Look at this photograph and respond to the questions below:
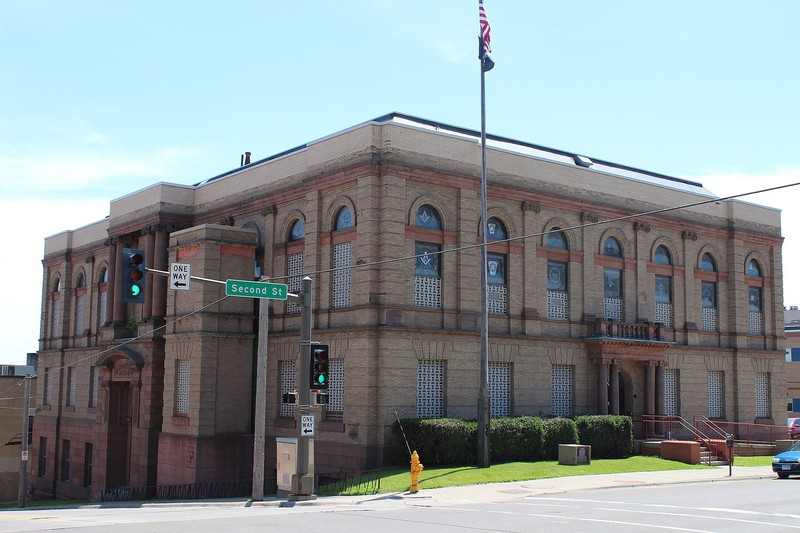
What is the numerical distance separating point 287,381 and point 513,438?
10042mm

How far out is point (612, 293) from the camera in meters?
41.4

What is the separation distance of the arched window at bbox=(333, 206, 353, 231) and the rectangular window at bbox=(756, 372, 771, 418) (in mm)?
24866

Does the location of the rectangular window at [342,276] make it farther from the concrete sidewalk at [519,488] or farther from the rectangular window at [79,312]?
the rectangular window at [79,312]

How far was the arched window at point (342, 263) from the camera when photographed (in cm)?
3516

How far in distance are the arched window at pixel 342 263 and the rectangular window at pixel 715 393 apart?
20389 millimetres

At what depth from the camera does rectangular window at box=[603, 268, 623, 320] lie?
41031 millimetres

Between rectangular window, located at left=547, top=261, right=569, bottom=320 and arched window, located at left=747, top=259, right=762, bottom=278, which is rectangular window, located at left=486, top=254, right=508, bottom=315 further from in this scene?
arched window, located at left=747, top=259, right=762, bottom=278

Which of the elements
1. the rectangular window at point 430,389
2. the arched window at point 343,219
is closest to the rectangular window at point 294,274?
the arched window at point 343,219

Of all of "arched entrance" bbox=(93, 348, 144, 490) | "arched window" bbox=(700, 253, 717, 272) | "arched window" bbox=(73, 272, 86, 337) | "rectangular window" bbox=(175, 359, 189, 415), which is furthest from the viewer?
"arched window" bbox=(73, 272, 86, 337)

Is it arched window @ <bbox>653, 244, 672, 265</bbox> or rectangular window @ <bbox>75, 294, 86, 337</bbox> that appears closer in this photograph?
arched window @ <bbox>653, 244, 672, 265</bbox>

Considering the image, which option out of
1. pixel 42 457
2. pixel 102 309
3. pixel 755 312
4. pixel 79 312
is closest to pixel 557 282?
pixel 755 312

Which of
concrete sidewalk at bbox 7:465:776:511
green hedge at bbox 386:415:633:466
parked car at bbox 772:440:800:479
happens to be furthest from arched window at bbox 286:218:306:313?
parked car at bbox 772:440:800:479

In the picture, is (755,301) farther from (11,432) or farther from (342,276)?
(11,432)

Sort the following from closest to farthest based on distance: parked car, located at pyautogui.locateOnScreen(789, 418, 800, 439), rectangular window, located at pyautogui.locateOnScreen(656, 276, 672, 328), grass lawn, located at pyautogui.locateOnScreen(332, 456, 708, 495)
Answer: grass lawn, located at pyautogui.locateOnScreen(332, 456, 708, 495)
rectangular window, located at pyautogui.locateOnScreen(656, 276, 672, 328)
parked car, located at pyautogui.locateOnScreen(789, 418, 800, 439)
